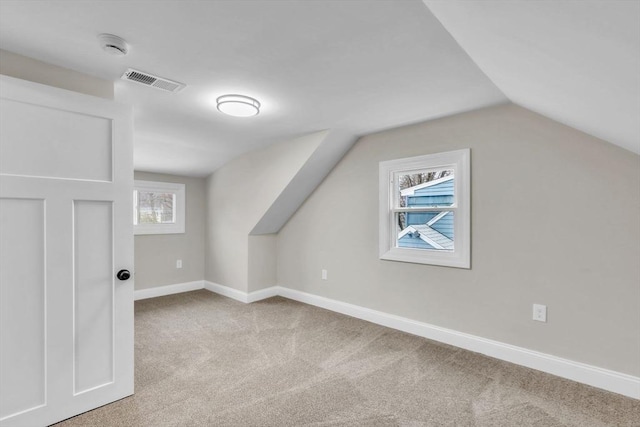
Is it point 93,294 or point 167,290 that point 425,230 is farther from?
point 167,290

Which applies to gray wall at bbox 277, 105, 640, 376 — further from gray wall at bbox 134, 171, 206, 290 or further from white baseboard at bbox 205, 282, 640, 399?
gray wall at bbox 134, 171, 206, 290

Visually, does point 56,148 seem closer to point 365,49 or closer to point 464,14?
point 365,49

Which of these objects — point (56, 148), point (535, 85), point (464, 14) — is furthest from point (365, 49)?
point (56, 148)

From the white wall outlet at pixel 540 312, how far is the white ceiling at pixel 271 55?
5.44 ft

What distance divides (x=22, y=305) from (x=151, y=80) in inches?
60.6

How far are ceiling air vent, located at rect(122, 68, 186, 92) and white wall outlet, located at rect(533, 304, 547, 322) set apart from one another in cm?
313

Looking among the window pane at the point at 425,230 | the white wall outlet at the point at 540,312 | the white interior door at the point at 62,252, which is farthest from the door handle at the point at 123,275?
the white wall outlet at the point at 540,312

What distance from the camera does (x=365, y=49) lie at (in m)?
1.75

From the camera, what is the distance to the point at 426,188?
3182mm

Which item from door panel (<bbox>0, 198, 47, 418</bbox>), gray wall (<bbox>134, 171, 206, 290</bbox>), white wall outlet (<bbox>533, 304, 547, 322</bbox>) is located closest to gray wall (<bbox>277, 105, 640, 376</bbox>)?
white wall outlet (<bbox>533, 304, 547, 322</bbox>)

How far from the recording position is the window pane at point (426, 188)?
301cm

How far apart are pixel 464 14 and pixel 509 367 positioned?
2.51 m

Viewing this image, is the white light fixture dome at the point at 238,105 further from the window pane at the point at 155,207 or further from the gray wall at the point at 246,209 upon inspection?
the window pane at the point at 155,207

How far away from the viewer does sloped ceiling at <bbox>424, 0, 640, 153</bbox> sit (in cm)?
88
